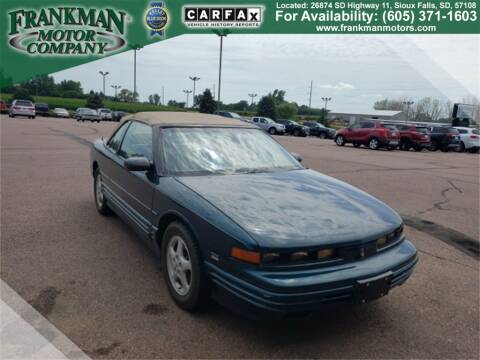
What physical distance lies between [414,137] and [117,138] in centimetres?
2024

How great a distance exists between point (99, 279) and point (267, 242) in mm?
1812

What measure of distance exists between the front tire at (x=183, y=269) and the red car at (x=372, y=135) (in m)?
19.7

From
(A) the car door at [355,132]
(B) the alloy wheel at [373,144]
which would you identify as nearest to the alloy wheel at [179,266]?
(B) the alloy wheel at [373,144]

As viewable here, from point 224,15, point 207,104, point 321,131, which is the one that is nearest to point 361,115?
point 207,104

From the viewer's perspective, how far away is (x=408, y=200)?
7.38m

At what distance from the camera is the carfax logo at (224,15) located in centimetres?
1155

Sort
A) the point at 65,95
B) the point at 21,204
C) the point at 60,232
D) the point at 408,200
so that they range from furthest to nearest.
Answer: the point at 65,95, the point at 408,200, the point at 21,204, the point at 60,232

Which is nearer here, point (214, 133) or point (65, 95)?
point (214, 133)

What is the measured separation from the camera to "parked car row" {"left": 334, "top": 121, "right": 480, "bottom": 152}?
21.0 meters

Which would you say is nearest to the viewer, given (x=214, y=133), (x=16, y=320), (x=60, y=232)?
(x=16, y=320)

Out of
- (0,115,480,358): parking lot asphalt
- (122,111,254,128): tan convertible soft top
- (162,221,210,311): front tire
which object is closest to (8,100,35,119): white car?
(0,115,480,358): parking lot asphalt

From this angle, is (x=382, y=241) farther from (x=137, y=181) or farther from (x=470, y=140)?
(x=470, y=140)

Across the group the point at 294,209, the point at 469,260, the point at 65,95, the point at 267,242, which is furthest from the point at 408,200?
the point at 65,95

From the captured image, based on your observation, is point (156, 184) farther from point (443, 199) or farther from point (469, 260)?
point (443, 199)
